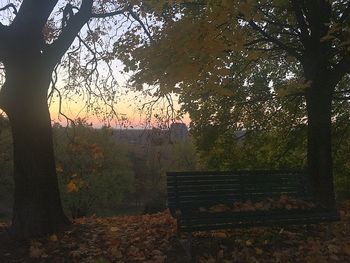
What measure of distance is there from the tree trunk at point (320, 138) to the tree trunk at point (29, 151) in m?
5.18

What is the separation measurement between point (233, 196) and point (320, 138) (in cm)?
319

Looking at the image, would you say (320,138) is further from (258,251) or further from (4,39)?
(4,39)

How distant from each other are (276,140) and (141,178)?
5069 centimetres

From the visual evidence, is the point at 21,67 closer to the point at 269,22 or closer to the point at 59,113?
the point at 59,113

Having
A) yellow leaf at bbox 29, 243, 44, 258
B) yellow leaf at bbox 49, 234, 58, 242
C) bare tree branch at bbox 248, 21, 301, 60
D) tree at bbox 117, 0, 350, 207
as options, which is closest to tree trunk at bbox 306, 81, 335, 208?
tree at bbox 117, 0, 350, 207

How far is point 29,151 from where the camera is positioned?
7238mm

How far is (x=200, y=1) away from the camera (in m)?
9.12

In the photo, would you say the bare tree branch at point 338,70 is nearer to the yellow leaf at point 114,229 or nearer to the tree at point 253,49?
the tree at point 253,49

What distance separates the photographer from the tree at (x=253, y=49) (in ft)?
21.7

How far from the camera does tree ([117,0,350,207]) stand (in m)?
6.61

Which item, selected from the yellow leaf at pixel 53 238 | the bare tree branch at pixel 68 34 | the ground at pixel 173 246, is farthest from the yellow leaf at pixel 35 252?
the bare tree branch at pixel 68 34

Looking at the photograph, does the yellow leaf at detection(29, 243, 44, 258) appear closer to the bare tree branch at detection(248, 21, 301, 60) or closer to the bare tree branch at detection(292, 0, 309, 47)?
the bare tree branch at detection(248, 21, 301, 60)

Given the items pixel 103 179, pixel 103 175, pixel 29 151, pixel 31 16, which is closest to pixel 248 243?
pixel 29 151

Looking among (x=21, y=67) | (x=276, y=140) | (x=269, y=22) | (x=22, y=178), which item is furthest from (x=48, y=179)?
(x=276, y=140)
